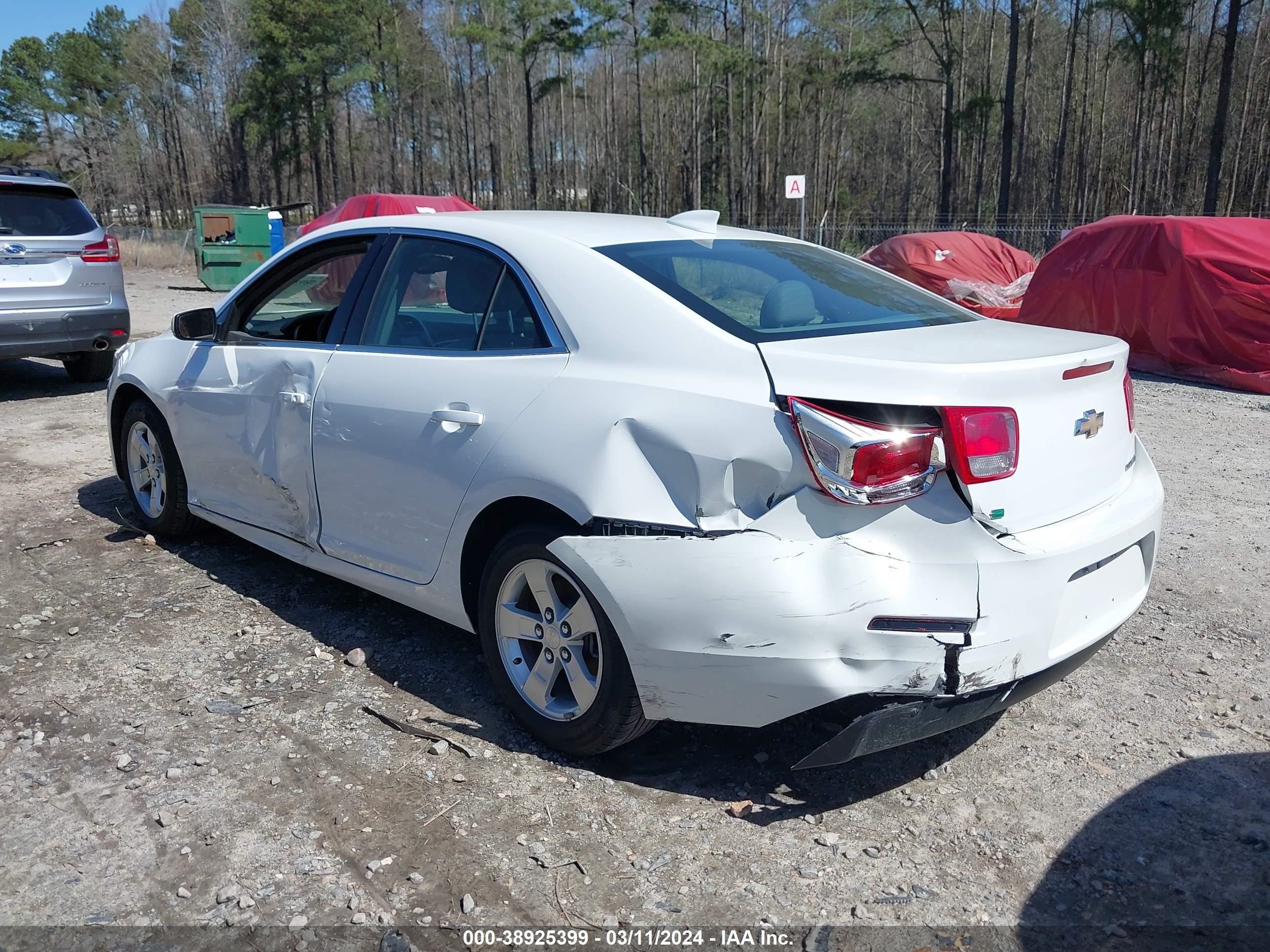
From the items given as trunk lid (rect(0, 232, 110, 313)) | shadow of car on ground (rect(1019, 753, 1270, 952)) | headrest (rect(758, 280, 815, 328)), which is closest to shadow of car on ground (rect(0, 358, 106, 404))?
trunk lid (rect(0, 232, 110, 313))

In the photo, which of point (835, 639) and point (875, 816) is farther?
point (875, 816)

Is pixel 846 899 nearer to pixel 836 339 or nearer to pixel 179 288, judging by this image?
pixel 836 339

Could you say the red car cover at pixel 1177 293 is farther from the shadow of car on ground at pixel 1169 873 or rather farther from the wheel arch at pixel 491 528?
the wheel arch at pixel 491 528

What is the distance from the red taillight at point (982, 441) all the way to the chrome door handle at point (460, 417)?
141cm

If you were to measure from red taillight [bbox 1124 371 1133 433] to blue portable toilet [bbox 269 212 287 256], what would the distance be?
2057 cm

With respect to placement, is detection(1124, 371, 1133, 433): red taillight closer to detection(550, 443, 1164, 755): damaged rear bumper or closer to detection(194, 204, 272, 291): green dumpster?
detection(550, 443, 1164, 755): damaged rear bumper

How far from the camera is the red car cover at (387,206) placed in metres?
17.3

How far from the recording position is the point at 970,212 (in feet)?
133

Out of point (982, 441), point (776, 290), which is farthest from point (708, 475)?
point (776, 290)

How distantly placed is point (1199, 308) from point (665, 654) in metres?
9.44

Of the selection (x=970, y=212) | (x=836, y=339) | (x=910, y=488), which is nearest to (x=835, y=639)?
(x=910, y=488)

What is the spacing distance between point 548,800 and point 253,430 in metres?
2.15

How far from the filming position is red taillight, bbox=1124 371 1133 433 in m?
3.10

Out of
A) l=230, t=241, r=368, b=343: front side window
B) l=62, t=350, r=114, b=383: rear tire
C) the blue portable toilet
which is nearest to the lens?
l=230, t=241, r=368, b=343: front side window
